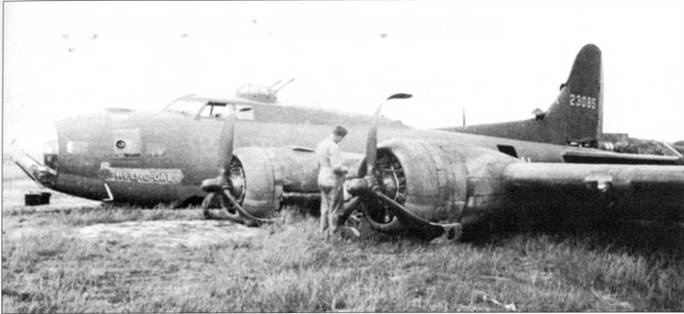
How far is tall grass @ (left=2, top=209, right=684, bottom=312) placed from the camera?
4.39 m

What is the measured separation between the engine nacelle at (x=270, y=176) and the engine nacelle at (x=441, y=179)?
2.08ft

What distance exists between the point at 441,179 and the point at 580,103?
24.5 feet

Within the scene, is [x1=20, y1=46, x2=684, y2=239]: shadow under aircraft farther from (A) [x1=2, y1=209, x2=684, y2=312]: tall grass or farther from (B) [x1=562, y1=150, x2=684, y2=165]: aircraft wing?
(A) [x1=2, y1=209, x2=684, y2=312]: tall grass

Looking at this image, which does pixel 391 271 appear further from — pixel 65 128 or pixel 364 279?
pixel 65 128

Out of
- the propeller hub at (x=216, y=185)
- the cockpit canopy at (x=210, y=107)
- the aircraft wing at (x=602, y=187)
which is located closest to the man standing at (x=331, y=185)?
the propeller hub at (x=216, y=185)

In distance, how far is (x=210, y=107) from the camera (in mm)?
9898

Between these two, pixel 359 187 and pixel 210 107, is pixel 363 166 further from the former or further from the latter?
pixel 210 107

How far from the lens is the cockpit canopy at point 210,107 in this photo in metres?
9.76

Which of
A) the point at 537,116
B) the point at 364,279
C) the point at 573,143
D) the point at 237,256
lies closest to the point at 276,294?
the point at 364,279

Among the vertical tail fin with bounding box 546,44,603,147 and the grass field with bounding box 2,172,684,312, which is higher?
the vertical tail fin with bounding box 546,44,603,147

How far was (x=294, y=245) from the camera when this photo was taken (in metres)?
6.24

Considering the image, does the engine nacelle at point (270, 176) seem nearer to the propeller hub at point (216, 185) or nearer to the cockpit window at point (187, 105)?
the propeller hub at point (216, 185)

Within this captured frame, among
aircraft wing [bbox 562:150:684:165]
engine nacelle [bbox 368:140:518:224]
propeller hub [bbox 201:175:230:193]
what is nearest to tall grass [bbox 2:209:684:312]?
engine nacelle [bbox 368:140:518:224]

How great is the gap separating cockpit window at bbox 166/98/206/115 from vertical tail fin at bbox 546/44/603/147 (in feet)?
22.4
